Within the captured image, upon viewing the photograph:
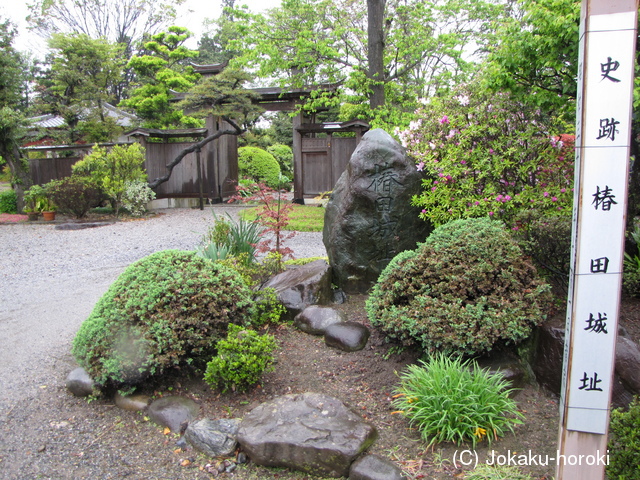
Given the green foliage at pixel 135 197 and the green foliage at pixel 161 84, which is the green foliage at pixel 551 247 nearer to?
the green foliage at pixel 135 197

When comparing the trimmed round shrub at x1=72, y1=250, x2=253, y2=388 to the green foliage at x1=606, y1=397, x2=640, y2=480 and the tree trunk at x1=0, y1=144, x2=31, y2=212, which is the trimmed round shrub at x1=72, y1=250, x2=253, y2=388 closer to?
the green foliage at x1=606, y1=397, x2=640, y2=480

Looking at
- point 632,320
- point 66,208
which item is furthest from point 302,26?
point 632,320

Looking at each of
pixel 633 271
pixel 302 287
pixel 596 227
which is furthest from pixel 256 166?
pixel 596 227

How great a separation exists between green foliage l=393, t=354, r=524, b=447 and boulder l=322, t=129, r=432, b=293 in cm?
223

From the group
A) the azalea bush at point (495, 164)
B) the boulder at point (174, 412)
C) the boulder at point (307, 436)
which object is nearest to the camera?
the boulder at point (307, 436)

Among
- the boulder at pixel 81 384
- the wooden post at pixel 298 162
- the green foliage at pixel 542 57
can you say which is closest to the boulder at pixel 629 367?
the green foliage at pixel 542 57

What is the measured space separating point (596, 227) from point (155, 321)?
279cm

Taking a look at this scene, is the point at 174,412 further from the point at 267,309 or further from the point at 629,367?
the point at 629,367

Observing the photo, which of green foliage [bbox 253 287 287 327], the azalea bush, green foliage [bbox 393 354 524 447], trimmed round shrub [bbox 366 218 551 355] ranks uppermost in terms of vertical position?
the azalea bush

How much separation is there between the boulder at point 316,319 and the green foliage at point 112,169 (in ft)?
32.0

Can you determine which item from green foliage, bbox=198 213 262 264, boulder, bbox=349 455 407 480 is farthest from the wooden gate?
boulder, bbox=349 455 407 480

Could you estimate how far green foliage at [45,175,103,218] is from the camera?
1220 centimetres

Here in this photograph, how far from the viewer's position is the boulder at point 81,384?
3449 millimetres

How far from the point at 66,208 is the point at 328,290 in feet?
33.7
